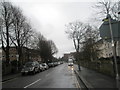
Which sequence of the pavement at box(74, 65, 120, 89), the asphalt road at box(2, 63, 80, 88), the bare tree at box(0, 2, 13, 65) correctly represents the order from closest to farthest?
1. the pavement at box(74, 65, 120, 89)
2. the asphalt road at box(2, 63, 80, 88)
3. the bare tree at box(0, 2, 13, 65)

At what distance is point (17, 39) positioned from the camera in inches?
1312

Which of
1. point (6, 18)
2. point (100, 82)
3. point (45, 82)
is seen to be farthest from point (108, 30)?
point (6, 18)

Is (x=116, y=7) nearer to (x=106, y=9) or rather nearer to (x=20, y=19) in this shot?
(x=106, y=9)

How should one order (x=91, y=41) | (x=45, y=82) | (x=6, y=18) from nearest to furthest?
(x=45, y=82) < (x=6, y=18) < (x=91, y=41)


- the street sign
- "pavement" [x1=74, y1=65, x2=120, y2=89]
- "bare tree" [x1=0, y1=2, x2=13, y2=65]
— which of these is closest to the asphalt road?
"pavement" [x1=74, y1=65, x2=120, y2=89]

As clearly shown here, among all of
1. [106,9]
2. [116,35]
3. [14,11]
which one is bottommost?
[116,35]

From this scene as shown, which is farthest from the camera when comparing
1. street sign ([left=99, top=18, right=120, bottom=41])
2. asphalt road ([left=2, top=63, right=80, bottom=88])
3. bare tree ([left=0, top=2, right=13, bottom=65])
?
bare tree ([left=0, top=2, right=13, bottom=65])

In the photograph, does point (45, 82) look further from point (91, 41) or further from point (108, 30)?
point (91, 41)

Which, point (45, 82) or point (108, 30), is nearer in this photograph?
point (108, 30)

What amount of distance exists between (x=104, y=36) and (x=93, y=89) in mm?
4059

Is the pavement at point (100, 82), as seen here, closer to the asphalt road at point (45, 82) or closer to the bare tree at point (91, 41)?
the asphalt road at point (45, 82)

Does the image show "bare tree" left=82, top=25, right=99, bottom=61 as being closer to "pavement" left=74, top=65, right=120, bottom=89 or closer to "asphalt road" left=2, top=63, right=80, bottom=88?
"asphalt road" left=2, top=63, right=80, bottom=88

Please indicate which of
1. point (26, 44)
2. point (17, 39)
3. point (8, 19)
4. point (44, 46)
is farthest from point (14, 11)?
point (44, 46)

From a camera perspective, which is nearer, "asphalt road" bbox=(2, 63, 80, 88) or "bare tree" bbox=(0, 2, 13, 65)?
"asphalt road" bbox=(2, 63, 80, 88)
